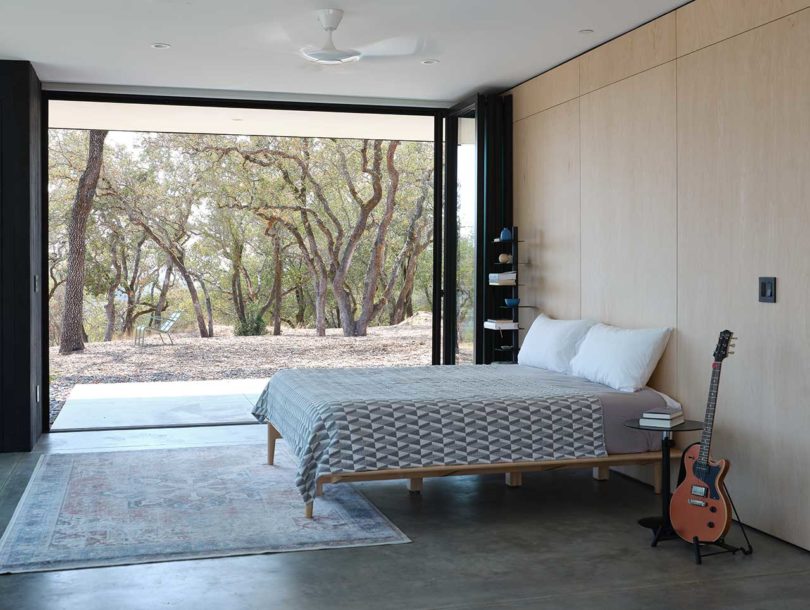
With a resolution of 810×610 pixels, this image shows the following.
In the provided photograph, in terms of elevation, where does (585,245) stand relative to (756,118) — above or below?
below

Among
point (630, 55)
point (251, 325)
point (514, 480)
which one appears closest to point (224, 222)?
point (251, 325)

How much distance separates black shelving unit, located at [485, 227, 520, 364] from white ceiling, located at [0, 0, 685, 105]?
122 centimetres

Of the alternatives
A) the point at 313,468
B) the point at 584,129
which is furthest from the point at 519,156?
the point at 313,468

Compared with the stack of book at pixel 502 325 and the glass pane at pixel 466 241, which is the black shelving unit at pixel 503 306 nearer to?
the stack of book at pixel 502 325

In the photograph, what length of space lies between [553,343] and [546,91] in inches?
71.8

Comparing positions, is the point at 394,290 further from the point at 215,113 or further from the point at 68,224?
the point at 215,113

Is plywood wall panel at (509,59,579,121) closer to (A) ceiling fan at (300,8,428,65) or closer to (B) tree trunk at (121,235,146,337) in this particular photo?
(A) ceiling fan at (300,8,428,65)

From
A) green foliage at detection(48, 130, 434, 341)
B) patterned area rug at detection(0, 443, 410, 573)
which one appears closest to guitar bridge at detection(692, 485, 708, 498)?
patterned area rug at detection(0, 443, 410, 573)

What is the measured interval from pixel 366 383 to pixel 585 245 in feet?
5.82

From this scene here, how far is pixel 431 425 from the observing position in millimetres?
4082

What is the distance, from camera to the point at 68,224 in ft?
42.7

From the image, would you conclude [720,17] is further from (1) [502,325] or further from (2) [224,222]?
(2) [224,222]

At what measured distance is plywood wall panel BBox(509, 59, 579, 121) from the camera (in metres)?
Answer: 5.68

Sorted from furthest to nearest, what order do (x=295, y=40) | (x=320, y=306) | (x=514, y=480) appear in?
(x=320, y=306) → (x=295, y=40) → (x=514, y=480)
